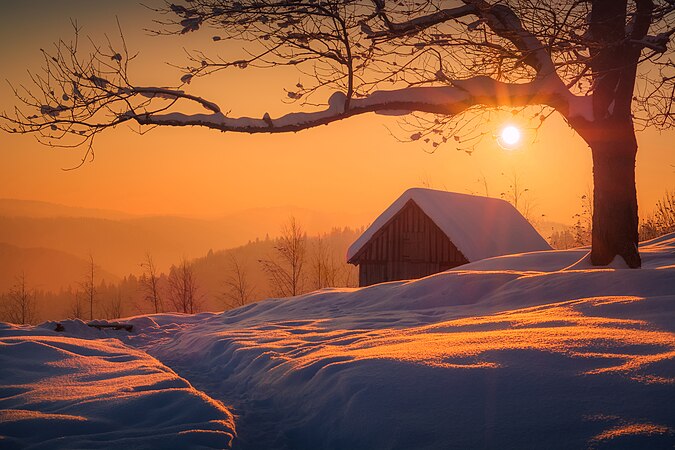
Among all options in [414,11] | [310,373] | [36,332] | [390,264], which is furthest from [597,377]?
[390,264]

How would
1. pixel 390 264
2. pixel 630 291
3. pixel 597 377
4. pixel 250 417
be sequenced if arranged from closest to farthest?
pixel 597 377
pixel 250 417
pixel 630 291
pixel 390 264

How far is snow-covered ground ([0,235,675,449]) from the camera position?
2711mm

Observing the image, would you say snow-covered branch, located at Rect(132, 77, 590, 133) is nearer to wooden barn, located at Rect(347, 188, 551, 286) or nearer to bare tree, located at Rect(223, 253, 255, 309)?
wooden barn, located at Rect(347, 188, 551, 286)

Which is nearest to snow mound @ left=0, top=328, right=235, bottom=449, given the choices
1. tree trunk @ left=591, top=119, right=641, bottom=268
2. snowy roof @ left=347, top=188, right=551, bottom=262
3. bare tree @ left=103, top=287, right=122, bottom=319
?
tree trunk @ left=591, top=119, right=641, bottom=268

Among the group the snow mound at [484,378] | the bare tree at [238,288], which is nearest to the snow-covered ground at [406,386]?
the snow mound at [484,378]

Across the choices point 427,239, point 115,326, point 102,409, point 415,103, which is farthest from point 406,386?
point 427,239

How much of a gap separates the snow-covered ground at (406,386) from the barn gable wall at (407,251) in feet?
40.4

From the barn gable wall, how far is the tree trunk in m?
9.83

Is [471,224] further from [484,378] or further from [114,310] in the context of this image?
[114,310]

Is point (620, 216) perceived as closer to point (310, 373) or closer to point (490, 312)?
point (490, 312)

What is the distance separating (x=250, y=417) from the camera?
4.01 metres

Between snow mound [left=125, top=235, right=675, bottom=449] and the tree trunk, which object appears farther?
the tree trunk

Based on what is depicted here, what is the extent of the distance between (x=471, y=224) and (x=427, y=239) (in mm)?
1809

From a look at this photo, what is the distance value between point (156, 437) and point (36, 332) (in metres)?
6.50
